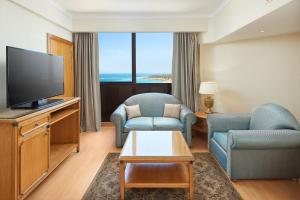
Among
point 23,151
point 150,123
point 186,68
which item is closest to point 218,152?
point 150,123

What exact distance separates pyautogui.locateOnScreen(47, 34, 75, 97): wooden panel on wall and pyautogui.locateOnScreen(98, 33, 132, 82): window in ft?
2.76

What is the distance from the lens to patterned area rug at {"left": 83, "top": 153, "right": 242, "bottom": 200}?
8.47 ft

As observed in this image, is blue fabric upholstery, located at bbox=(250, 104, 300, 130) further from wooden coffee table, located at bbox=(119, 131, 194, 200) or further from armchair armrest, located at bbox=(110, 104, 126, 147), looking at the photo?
armchair armrest, located at bbox=(110, 104, 126, 147)

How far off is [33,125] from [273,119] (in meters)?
2.93

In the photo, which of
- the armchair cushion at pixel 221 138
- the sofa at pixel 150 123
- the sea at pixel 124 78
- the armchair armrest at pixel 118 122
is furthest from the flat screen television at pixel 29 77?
the armchair cushion at pixel 221 138

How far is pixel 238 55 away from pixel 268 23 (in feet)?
5.28

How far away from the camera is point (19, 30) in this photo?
3.25m

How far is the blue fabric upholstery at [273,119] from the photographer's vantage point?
3.00 meters

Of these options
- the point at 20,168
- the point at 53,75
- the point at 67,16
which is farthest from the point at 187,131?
the point at 67,16

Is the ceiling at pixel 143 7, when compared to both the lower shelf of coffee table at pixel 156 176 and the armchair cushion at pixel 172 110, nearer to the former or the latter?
the armchair cushion at pixel 172 110

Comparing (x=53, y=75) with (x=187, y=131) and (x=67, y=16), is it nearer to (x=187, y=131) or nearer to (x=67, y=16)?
(x=67, y=16)

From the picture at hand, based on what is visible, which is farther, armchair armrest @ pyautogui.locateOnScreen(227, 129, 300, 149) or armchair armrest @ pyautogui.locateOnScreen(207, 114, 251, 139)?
armchair armrest @ pyautogui.locateOnScreen(207, 114, 251, 139)

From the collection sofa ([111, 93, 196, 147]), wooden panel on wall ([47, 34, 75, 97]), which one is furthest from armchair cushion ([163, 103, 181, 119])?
wooden panel on wall ([47, 34, 75, 97])

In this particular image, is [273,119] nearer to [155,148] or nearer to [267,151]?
[267,151]
